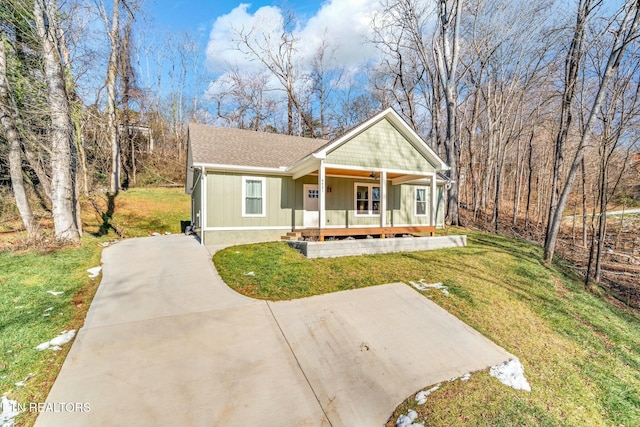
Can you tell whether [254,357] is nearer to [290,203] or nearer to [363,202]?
[290,203]

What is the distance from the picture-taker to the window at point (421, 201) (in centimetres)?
1326

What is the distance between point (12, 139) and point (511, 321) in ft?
50.1

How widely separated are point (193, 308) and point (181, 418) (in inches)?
95.5

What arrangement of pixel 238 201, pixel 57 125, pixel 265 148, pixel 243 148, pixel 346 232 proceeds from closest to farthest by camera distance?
1. pixel 57 125
2. pixel 346 232
3. pixel 238 201
4. pixel 243 148
5. pixel 265 148

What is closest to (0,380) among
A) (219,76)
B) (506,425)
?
(506,425)

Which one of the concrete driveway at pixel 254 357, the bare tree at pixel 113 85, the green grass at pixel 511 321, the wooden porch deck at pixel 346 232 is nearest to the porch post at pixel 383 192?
the wooden porch deck at pixel 346 232

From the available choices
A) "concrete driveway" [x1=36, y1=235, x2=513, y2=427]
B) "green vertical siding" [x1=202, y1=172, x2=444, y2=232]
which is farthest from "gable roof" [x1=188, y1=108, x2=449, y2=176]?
"concrete driveway" [x1=36, y1=235, x2=513, y2=427]

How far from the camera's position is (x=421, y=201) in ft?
43.8

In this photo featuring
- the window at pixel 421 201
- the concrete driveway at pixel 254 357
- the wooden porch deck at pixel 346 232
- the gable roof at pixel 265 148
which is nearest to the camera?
the concrete driveway at pixel 254 357

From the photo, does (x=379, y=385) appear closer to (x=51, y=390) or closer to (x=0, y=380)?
(x=51, y=390)

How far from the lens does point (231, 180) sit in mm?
9562

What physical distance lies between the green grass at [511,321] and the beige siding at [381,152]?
11.3 feet

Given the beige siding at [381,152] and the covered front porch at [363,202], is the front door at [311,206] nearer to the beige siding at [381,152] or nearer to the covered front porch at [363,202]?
the covered front porch at [363,202]

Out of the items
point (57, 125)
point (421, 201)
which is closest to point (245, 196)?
point (57, 125)
